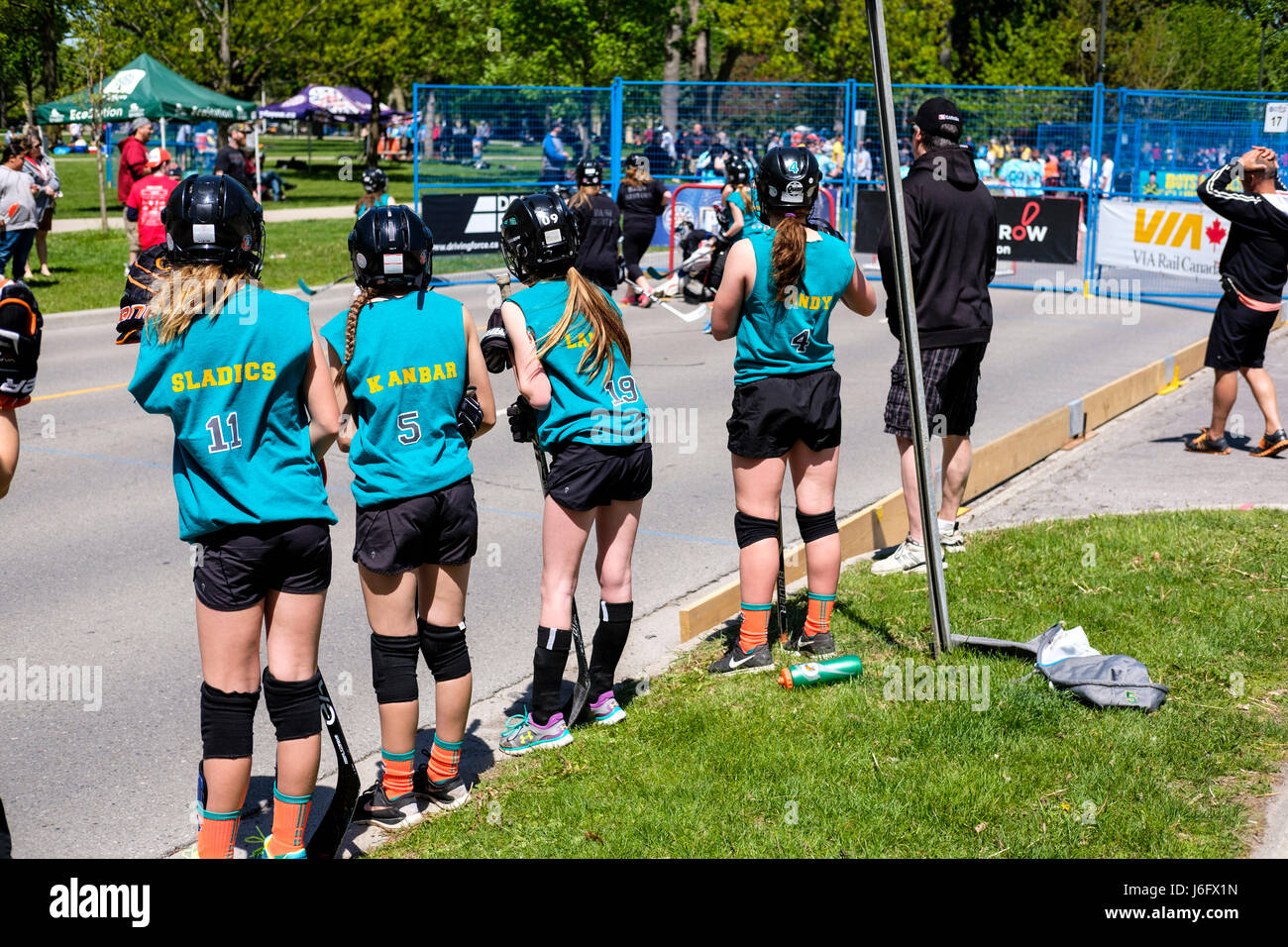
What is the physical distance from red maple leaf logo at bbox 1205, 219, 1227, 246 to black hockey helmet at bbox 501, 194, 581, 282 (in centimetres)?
1598

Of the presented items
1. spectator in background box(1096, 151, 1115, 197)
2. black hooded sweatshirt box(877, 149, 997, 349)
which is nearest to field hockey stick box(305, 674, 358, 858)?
black hooded sweatshirt box(877, 149, 997, 349)

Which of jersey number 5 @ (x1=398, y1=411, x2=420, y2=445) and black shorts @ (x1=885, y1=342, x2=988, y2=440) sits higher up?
jersey number 5 @ (x1=398, y1=411, x2=420, y2=445)

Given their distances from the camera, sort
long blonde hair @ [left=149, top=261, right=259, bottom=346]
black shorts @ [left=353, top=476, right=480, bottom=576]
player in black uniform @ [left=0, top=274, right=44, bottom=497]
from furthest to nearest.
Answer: black shorts @ [left=353, top=476, right=480, bottom=576] < long blonde hair @ [left=149, top=261, right=259, bottom=346] < player in black uniform @ [left=0, top=274, right=44, bottom=497]

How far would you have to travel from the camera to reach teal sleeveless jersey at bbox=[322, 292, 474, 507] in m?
4.05

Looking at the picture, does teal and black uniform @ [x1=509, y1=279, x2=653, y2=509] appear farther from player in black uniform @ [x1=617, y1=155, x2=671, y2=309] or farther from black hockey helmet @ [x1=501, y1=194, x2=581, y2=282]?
player in black uniform @ [x1=617, y1=155, x2=671, y2=309]

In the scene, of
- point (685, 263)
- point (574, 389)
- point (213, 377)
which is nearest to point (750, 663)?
point (574, 389)

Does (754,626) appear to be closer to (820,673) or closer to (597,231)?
(820,673)

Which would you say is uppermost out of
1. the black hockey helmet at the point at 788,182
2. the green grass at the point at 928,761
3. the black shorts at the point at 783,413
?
the black hockey helmet at the point at 788,182

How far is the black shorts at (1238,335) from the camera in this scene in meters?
9.23

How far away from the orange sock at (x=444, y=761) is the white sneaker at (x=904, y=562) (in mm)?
3032

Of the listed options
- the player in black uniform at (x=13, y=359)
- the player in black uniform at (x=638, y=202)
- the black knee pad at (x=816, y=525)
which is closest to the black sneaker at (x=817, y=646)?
the black knee pad at (x=816, y=525)

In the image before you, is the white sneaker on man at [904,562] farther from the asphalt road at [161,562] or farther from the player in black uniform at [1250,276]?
the player in black uniform at [1250,276]

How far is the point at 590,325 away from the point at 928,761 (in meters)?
1.90
